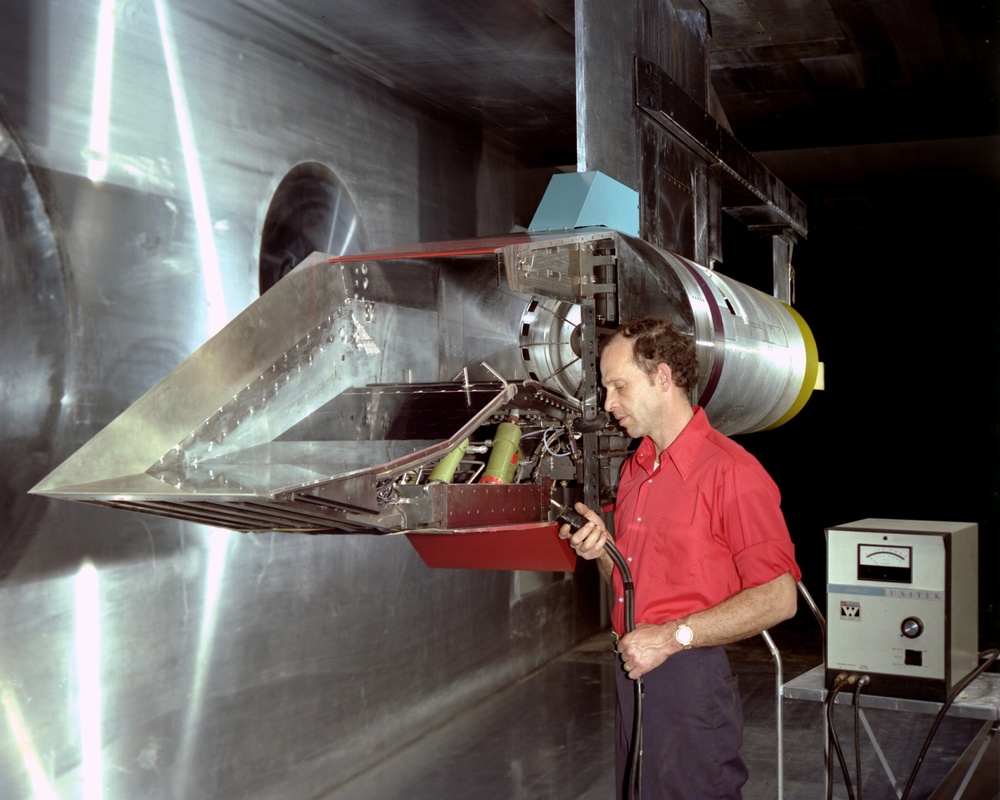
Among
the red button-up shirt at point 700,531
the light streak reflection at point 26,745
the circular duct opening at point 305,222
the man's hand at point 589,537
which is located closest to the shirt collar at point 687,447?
the red button-up shirt at point 700,531

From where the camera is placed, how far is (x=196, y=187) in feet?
10.6

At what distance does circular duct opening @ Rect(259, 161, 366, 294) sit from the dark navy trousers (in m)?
2.09

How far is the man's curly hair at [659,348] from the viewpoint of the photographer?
2.01 meters

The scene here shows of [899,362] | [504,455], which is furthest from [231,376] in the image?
[899,362]

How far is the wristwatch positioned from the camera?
186cm

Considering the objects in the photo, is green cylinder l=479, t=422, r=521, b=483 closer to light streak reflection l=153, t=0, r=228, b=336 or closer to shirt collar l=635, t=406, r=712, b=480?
shirt collar l=635, t=406, r=712, b=480

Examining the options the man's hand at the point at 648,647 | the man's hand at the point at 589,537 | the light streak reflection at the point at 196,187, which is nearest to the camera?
the man's hand at the point at 648,647

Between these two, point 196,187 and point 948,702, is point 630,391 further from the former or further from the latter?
point 196,187

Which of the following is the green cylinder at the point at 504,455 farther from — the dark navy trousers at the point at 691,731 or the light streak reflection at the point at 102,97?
the light streak reflection at the point at 102,97

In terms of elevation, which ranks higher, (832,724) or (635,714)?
(635,714)

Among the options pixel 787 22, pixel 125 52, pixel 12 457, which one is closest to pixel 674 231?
pixel 787 22

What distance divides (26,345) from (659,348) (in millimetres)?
1596

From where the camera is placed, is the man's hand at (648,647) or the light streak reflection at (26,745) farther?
the light streak reflection at (26,745)

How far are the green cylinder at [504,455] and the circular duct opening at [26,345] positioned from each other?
1.18 m
